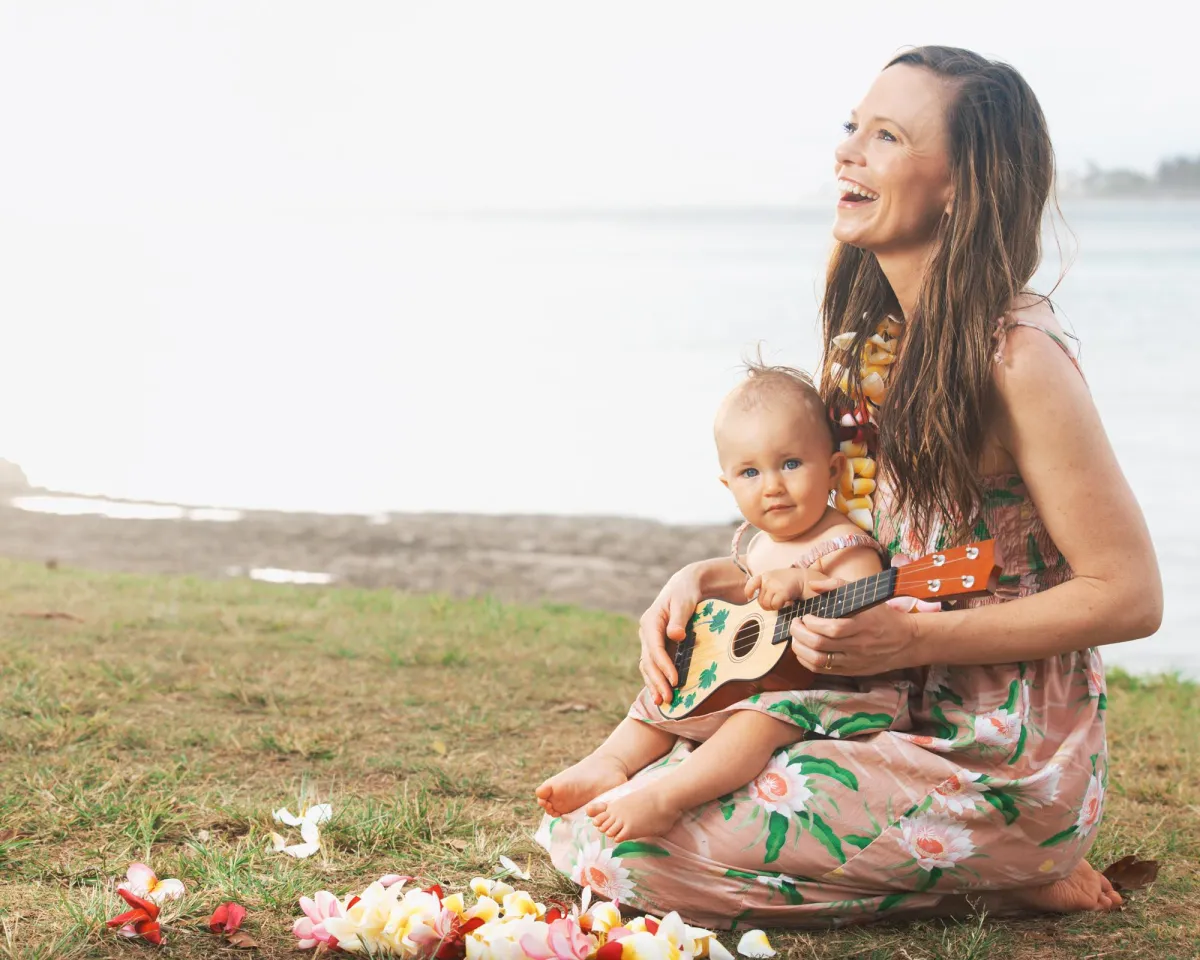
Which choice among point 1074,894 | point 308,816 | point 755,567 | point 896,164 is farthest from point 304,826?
point 896,164

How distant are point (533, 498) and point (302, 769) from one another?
416 inches

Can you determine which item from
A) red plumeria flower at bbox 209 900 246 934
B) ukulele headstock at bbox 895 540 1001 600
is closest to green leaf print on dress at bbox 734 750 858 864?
ukulele headstock at bbox 895 540 1001 600

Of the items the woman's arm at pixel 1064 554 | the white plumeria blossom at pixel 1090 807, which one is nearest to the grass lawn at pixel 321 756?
the white plumeria blossom at pixel 1090 807

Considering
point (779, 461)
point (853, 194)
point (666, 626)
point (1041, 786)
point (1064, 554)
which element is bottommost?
point (1041, 786)

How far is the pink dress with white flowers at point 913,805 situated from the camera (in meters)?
2.69

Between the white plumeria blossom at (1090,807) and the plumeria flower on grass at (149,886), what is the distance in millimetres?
1840

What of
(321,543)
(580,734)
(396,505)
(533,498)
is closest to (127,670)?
(580,734)

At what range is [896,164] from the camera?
2777 millimetres

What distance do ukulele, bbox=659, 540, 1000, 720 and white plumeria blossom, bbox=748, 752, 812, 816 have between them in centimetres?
17

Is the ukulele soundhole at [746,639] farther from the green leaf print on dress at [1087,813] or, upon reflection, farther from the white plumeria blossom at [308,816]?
the white plumeria blossom at [308,816]

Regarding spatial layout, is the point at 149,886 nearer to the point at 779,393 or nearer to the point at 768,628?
the point at 768,628

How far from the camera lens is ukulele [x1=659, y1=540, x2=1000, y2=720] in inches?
103

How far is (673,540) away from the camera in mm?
11367

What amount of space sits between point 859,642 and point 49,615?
449 centimetres
